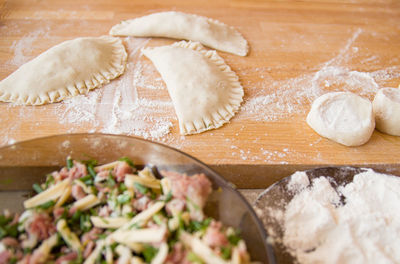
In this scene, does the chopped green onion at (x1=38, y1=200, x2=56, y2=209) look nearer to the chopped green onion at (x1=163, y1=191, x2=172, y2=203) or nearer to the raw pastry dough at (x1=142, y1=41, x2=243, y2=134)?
the chopped green onion at (x1=163, y1=191, x2=172, y2=203)

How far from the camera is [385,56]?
80.2 inches

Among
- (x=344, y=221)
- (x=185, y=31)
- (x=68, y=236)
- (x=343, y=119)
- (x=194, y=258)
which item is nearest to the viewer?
(x=194, y=258)

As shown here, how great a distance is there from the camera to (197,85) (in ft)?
5.30

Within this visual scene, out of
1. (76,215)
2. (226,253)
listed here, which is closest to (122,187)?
(76,215)

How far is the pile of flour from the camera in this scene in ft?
3.40

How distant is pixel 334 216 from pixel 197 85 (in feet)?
2.79

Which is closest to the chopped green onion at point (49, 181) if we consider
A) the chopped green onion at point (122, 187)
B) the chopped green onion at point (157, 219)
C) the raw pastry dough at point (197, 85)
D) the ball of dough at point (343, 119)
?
the chopped green onion at point (122, 187)

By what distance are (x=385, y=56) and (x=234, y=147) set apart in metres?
1.28

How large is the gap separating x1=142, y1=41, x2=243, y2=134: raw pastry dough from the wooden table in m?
0.05

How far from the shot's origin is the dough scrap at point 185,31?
1938mm

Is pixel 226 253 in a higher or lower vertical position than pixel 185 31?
lower

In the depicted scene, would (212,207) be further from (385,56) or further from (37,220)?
(385,56)

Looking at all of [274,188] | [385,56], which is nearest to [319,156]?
[274,188]

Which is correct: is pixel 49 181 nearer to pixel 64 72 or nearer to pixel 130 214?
pixel 130 214
